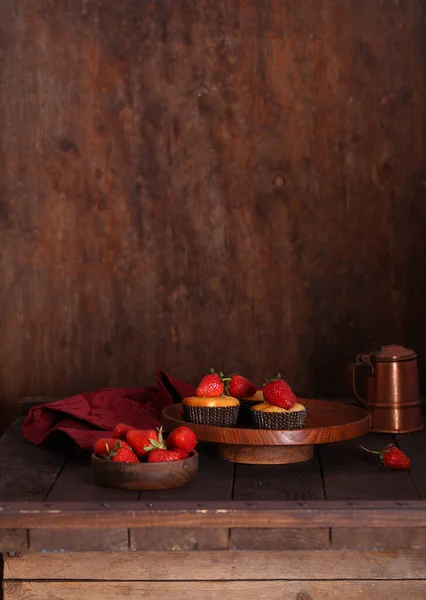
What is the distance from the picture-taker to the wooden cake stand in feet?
6.37

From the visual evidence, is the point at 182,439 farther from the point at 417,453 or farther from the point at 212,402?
the point at 417,453

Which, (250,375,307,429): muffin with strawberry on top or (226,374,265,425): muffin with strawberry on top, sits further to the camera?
(226,374,265,425): muffin with strawberry on top

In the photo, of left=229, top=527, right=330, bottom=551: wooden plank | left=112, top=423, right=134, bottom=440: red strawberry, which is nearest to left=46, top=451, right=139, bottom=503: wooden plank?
left=112, top=423, right=134, bottom=440: red strawberry

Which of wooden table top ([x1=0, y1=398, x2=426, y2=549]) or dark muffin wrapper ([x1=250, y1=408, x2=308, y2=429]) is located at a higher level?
dark muffin wrapper ([x1=250, y1=408, x2=308, y2=429])

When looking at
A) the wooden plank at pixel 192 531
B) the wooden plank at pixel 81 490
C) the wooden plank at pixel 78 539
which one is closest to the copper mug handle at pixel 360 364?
the wooden plank at pixel 192 531

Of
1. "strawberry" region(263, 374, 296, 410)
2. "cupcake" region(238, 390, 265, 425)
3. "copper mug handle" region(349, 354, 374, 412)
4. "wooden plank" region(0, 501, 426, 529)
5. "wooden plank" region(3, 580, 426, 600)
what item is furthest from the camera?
"copper mug handle" region(349, 354, 374, 412)

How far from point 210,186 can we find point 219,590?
1270 millimetres

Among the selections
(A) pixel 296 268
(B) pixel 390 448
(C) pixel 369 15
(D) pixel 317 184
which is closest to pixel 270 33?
(C) pixel 369 15

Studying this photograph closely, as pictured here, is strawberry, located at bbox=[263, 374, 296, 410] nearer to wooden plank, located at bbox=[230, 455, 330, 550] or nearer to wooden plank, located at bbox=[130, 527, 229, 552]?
wooden plank, located at bbox=[230, 455, 330, 550]

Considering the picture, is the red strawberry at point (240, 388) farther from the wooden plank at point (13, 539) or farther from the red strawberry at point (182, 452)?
the wooden plank at point (13, 539)

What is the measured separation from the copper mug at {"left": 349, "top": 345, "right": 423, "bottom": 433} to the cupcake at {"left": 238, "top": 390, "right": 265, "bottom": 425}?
0.29m

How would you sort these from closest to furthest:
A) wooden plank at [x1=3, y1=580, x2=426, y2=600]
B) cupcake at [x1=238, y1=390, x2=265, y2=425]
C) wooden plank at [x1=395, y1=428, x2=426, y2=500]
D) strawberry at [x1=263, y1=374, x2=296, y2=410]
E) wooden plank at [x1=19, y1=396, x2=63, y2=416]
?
wooden plank at [x1=3, y1=580, x2=426, y2=600]
wooden plank at [x1=395, y1=428, x2=426, y2=500]
strawberry at [x1=263, y1=374, x2=296, y2=410]
cupcake at [x1=238, y1=390, x2=265, y2=425]
wooden plank at [x1=19, y1=396, x2=63, y2=416]

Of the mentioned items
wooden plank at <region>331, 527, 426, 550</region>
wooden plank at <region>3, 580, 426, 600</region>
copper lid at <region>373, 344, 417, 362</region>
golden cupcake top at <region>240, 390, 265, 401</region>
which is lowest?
wooden plank at <region>3, 580, 426, 600</region>

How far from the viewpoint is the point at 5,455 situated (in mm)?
2184
